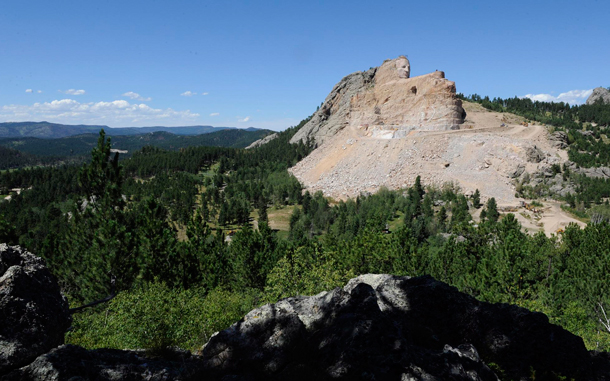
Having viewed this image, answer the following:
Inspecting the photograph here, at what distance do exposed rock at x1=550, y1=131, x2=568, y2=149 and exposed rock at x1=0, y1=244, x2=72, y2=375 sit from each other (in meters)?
114

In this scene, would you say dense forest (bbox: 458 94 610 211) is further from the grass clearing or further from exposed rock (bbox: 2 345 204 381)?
exposed rock (bbox: 2 345 204 381)

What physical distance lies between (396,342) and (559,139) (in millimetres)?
113040

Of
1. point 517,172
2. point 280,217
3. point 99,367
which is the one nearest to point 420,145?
point 517,172

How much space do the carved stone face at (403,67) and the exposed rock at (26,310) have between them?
383 ft

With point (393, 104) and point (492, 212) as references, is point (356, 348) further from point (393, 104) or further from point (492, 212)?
point (393, 104)

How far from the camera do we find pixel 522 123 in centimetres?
10644

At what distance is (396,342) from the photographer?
9703 mm

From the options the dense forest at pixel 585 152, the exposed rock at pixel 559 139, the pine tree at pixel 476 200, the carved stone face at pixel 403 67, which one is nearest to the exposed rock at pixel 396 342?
the pine tree at pixel 476 200

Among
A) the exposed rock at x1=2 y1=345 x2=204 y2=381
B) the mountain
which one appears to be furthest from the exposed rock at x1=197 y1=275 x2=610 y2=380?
the mountain

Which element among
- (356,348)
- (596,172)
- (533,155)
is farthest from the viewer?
(533,155)

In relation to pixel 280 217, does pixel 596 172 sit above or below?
above

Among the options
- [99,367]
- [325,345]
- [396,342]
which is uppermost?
[396,342]

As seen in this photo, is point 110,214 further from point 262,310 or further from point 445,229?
point 445,229

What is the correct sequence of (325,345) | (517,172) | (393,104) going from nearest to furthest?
(325,345) → (517,172) → (393,104)
